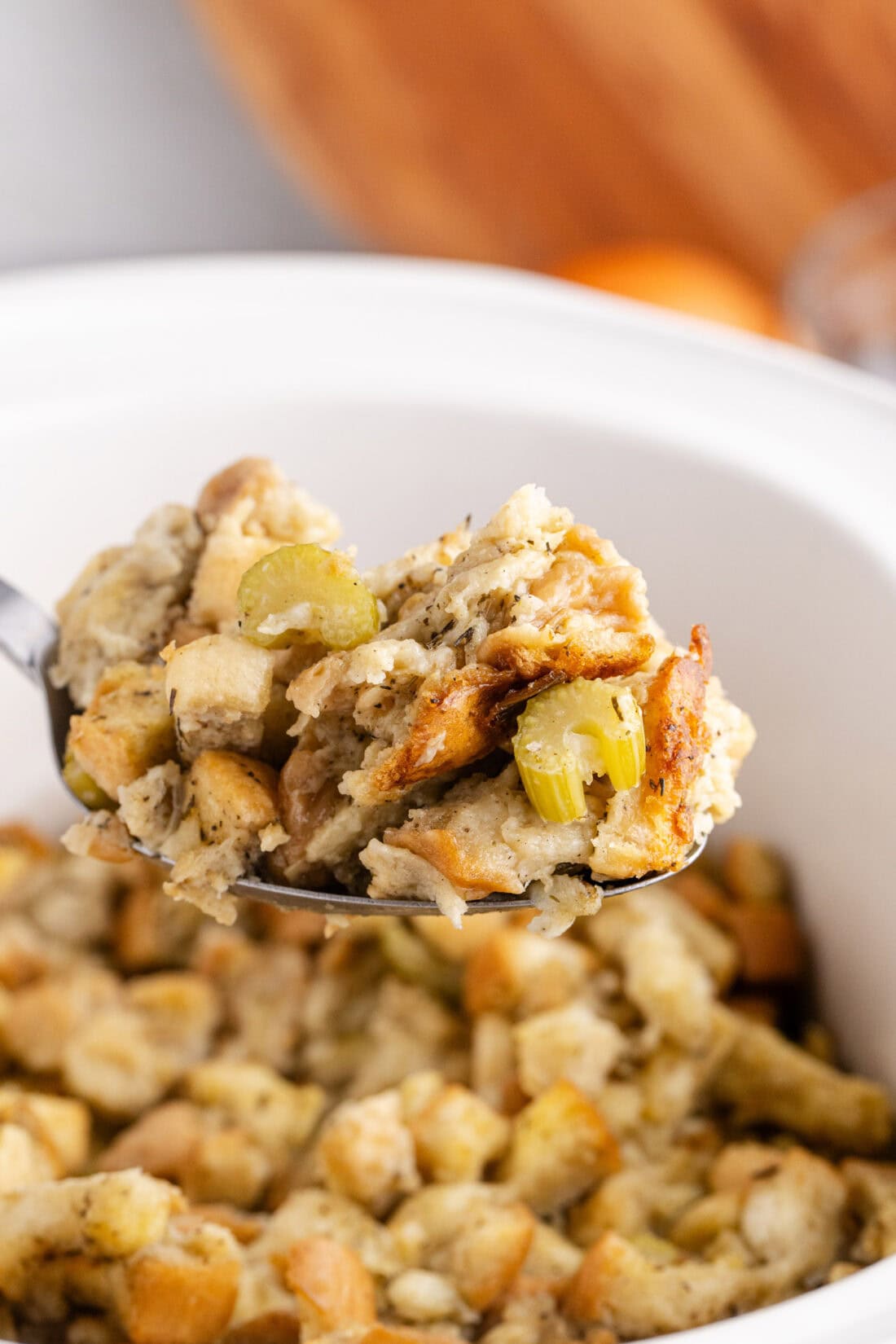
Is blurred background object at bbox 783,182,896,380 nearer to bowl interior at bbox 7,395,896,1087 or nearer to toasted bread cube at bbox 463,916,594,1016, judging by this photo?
bowl interior at bbox 7,395,896,1087

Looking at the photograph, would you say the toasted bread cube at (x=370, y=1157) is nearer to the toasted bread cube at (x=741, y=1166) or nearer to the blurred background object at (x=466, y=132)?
the toasted bread cube at (x=741, y=1166)

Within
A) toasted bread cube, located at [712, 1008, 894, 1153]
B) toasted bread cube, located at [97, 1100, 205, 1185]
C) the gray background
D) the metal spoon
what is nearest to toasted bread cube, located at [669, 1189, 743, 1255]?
toasted bread cube, located at [712, 1008, 894, 1153]

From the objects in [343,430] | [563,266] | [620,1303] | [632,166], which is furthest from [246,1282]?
[632,166]

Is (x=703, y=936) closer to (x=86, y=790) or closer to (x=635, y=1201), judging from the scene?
(x=635, y=1201)

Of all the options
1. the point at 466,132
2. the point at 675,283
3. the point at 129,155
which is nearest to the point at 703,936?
the point at 675,283

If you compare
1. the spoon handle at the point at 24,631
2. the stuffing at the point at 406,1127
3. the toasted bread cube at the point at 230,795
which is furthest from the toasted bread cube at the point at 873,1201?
the spoon handle at the point at 24,631
